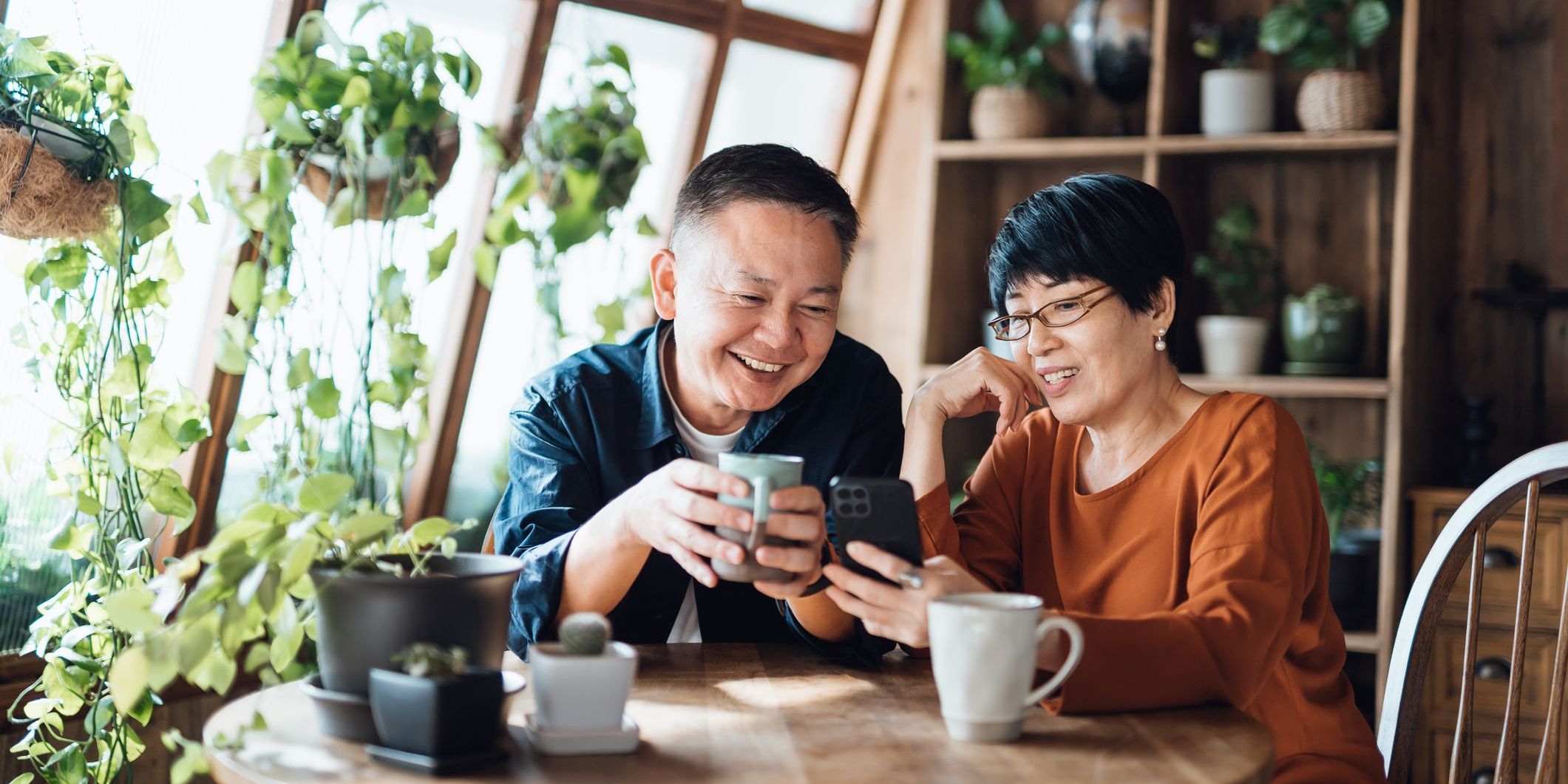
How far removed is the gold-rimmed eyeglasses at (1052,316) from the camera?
158 cm

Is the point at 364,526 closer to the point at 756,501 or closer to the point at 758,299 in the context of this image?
the point at 756,501

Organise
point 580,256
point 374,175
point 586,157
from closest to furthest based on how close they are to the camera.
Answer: point 374,175
point 586,157
point 580,256

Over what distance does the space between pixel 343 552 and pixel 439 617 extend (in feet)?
0.39

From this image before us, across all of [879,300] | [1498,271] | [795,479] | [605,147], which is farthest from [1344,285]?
[795,479]

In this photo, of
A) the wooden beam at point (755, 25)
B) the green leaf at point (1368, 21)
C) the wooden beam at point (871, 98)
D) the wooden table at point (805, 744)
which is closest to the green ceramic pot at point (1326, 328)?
the green leaf at point (1368, 21)

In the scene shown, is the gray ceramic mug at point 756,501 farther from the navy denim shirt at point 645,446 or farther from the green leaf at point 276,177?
the green leaf at point 276,177

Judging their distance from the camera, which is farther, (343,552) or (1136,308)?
(1136,308)

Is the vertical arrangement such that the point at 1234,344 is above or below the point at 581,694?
above

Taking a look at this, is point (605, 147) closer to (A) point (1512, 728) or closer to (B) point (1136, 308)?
(B) point (1136, 308)

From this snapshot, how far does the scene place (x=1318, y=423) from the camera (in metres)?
3.45

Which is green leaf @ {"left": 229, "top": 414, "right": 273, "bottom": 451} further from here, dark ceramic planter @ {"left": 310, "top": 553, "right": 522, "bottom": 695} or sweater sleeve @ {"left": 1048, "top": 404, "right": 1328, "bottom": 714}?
sweater sleeve @ {"left": 1048, "top": 404, "right": 1328, "bottom": 714}

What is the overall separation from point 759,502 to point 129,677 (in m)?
0.52

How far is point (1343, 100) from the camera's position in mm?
3107

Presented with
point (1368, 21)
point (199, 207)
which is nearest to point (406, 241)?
point (199, 207)
